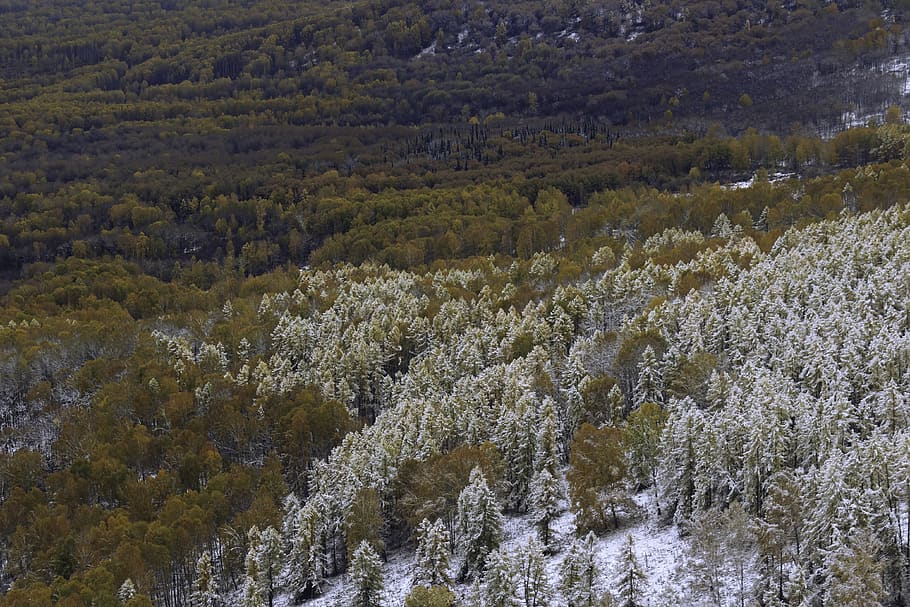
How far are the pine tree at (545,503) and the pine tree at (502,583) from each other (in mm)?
10583

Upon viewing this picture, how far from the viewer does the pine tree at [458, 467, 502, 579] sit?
7112 cm

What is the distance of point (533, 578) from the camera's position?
209 feet

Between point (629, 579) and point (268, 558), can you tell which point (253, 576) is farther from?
point (629, 579)

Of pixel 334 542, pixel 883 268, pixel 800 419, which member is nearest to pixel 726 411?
pixel 800 419

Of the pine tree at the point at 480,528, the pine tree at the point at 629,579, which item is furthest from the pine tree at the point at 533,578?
the pine tree at the point at 480,528

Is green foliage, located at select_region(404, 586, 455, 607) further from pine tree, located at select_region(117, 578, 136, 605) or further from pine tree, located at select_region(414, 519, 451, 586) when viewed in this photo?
pine tree, located at select_region(117, 578, 136, 605)

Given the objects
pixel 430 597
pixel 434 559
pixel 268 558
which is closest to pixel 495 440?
pixel 434 559

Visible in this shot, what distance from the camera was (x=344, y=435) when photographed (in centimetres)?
10244

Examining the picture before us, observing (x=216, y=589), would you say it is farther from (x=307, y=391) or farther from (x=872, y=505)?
(x=872, y=505)

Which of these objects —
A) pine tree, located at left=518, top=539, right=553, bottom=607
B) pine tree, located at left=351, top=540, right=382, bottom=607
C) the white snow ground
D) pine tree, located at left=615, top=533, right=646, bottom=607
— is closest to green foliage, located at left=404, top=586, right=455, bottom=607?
the white snow ground

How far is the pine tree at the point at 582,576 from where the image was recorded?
199ft

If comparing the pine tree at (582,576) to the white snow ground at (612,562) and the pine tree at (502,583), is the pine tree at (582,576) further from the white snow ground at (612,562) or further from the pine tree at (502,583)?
the pine tree at (502,583)

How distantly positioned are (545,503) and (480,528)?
6.07m

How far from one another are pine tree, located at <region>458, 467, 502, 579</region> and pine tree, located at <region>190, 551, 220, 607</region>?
23230 mm
